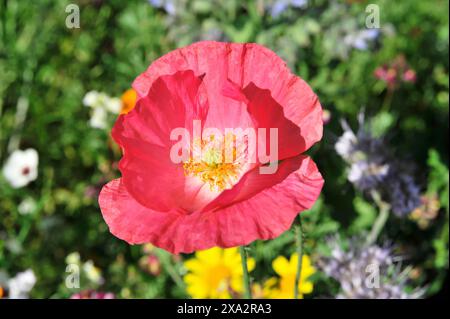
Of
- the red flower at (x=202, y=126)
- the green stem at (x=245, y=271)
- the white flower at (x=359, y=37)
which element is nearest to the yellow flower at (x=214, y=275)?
the green stem at (x=245, y=271)

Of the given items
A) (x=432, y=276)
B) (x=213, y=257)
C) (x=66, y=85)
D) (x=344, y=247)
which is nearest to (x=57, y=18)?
(x=66, y=85)

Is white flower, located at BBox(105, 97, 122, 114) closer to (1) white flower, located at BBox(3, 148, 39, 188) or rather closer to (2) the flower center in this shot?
(1) white flower, located at BBox(3, 148, 39, 188)

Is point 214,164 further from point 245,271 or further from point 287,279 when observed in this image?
point 287,279

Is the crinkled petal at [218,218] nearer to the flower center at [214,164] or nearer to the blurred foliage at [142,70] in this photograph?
the flower center at [214,164]

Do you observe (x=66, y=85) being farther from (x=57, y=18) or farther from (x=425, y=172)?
(x=425, y=172)
